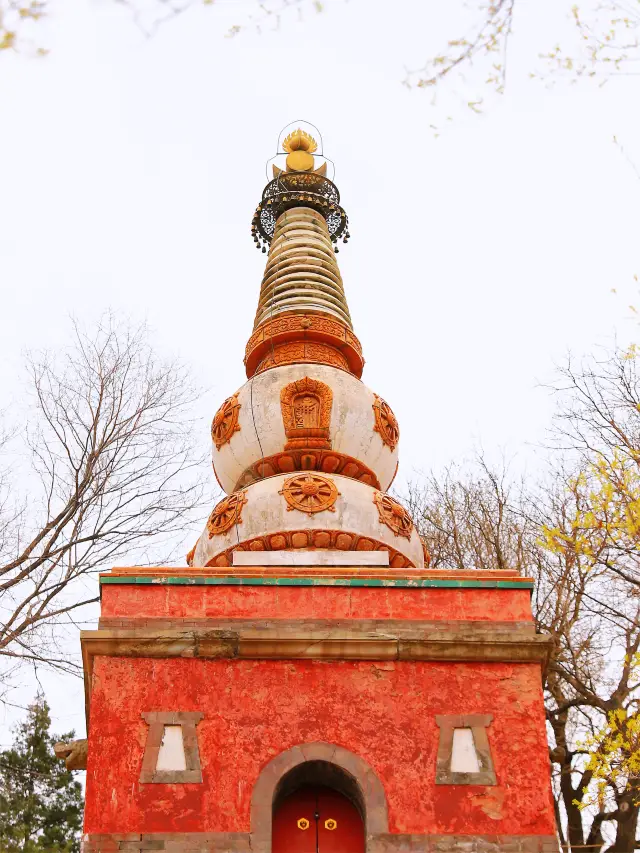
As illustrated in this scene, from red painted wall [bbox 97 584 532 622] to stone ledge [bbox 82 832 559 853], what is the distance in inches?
80.3

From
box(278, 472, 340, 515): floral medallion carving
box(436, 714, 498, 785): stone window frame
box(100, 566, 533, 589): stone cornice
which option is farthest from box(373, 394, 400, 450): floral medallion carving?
box(436, 714, 498, 785): stone window frame

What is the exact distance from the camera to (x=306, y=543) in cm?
1177

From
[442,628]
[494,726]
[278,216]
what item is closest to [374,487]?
[442,628]

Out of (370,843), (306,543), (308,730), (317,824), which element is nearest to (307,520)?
(306,543)

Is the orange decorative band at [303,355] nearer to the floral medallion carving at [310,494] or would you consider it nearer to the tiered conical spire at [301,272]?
the tiered conical spire at [301,272]

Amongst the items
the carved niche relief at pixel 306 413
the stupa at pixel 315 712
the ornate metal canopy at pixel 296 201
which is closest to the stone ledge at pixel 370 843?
the stupa at pixel 315 712

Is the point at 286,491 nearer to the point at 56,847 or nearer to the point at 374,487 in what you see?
the point at 374,487

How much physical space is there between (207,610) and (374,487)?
3556mm

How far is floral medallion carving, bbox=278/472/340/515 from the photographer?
1201 centimetres

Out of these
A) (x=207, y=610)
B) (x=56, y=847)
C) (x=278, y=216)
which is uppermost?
(x=278, y=216)

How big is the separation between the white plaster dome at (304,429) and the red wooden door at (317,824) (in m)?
4.23

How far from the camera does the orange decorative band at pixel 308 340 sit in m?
14.4

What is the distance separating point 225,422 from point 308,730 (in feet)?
16.5

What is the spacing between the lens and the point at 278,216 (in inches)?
690
